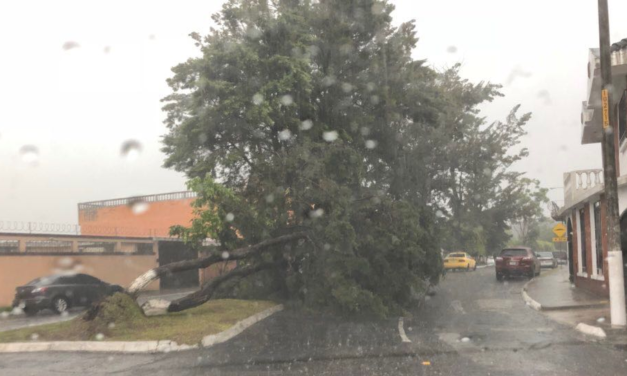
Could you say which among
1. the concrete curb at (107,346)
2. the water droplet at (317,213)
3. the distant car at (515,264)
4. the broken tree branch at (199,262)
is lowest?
the distant car at (515,264)

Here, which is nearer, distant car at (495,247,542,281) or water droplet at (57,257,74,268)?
water droplet at (57,257,74,268)

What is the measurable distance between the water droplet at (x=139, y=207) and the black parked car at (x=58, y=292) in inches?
627

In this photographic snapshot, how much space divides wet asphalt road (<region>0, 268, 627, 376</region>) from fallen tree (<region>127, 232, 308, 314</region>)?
6.55ft

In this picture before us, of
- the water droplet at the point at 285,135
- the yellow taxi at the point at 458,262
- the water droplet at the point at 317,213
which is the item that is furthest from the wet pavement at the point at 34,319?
the yellow taxi at the point at 458,262

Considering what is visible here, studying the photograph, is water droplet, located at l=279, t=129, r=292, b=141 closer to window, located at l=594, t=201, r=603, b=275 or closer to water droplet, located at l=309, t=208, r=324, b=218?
water droplet, located at l=309, t=208, r=324, b=218

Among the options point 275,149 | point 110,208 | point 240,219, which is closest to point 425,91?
point 275,149

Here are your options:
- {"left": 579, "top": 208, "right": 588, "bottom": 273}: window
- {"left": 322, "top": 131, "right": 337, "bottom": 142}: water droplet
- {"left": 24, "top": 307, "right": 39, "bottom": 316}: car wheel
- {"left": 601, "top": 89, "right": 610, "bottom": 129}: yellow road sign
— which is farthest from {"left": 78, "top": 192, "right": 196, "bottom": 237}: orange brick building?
{"left": 601, "top": 89, "right": 610, "bottom": 129}: yellow road sign

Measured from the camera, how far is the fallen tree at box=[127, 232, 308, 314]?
43.5 feet

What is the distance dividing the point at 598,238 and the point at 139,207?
2736cm

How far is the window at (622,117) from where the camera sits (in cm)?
1428

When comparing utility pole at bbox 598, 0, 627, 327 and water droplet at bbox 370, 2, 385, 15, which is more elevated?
Answer: water droplet at bbox 370, 2, 385, 15

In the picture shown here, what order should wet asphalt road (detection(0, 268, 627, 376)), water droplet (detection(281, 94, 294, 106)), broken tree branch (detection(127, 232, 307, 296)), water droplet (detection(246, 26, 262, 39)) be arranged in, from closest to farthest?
wet asphalt road (detection(0, 268, 627, 376)) → broken tree branch (detection(127, 232, 307, 296)) → water droplet (detection(281, 94, 294, 106)) → water droplet (detection(246, 26, 262, 39))

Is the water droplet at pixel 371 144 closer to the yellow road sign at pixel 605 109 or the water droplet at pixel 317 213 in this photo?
the water droplet at pixel 317 213

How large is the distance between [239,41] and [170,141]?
5.12m
